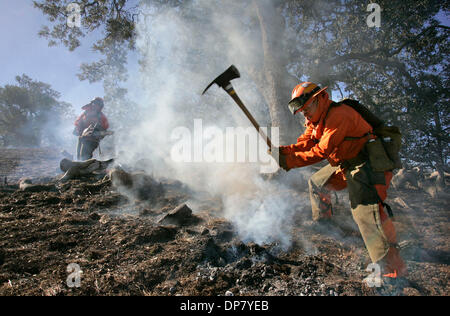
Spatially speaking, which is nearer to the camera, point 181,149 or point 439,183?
point 439,183

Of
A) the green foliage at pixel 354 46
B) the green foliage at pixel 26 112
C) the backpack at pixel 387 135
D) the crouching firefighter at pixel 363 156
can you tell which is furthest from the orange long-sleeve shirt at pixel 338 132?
the green foliage at pixel 26 112

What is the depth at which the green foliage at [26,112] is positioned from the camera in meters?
25.1

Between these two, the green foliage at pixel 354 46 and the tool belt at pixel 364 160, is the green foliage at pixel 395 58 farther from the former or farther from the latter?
the tool belt at pixel 364 160

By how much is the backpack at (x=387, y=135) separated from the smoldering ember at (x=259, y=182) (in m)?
0.02

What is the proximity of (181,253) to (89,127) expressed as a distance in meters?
5.40

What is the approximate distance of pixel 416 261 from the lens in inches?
101

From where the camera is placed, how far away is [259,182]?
5.64 meters

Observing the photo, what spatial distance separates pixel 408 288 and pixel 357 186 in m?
1.03

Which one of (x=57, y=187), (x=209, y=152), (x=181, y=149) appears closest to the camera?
(x=57, y=187)

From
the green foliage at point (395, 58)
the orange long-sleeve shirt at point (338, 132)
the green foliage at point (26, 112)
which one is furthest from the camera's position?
the green foliage at point (26, 112)

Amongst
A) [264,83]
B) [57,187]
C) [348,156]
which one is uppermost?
[264,83]

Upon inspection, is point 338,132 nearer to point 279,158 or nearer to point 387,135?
point 387,135

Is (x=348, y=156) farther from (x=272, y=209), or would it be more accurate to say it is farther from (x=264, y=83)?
(x=264, y=83)
